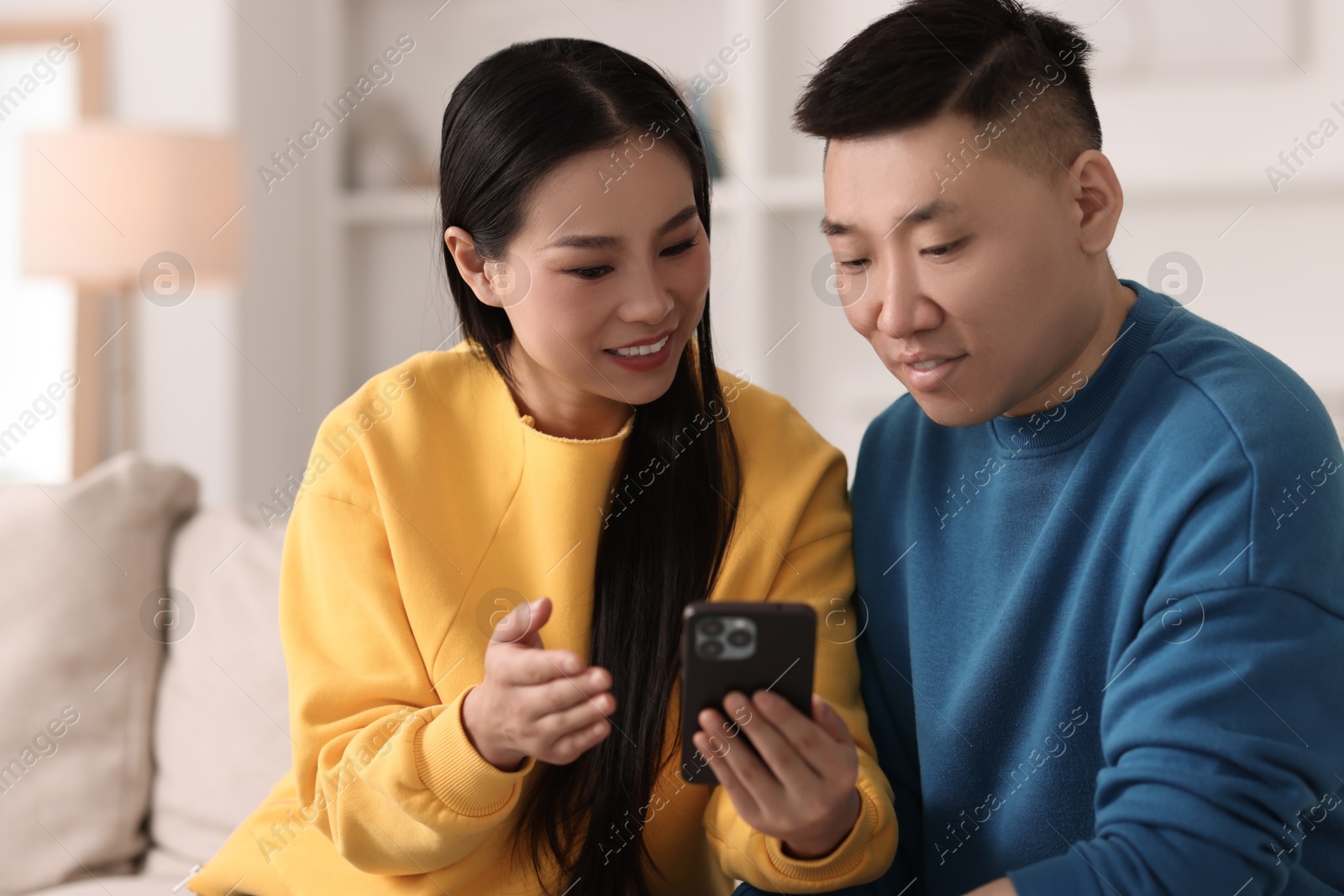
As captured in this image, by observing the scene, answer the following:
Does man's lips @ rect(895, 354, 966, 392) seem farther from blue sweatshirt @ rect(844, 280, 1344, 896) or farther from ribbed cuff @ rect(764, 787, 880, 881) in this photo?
ribbed cuff @ rect(764, 787, 880, 881)

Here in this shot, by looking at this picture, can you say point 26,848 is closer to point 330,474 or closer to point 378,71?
point 330,474

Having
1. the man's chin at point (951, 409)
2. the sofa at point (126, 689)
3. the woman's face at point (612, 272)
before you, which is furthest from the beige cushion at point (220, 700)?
the man's chin at point (951, 409)

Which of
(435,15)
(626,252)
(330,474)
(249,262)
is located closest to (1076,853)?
(626,252)

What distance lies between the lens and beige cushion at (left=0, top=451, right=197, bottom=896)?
5.40ft

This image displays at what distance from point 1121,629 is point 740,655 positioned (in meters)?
0.32

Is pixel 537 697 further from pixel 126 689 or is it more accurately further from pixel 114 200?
pixel 114 200

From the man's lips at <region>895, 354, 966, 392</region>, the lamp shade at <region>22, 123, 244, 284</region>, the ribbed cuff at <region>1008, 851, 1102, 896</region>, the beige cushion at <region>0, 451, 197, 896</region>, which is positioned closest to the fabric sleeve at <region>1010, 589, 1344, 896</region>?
the ribbed cuff at <region>1008, 851, 1102, 896</region>

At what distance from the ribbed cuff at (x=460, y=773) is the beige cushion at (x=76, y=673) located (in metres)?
0.81

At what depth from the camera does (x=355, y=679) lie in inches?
47.9

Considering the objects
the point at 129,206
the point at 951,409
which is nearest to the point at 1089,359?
the point at 951,409

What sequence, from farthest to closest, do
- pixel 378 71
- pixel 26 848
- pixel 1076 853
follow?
pixel 378 71
pixel 26 848
pixel 1076 853

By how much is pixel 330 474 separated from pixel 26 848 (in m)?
0.81

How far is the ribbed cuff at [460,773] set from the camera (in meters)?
Result: 1.08

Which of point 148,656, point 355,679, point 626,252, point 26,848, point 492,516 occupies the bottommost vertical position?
point 26,848
